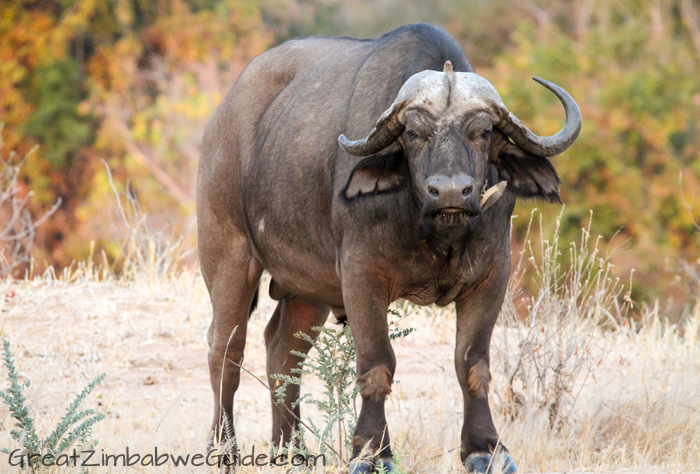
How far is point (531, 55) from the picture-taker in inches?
867

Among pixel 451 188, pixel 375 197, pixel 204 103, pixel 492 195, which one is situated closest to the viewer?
pixel 451 188

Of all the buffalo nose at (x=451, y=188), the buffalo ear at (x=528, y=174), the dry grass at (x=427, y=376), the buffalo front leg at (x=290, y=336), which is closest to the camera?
the buffalo nose at (x=451, y=188)

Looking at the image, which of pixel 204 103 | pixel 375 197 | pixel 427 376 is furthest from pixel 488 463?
pixel 204 103

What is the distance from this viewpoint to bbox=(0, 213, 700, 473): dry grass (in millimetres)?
5891

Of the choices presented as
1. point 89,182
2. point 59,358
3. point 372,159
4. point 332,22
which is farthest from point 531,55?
point 372,159

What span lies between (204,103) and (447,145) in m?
17.6

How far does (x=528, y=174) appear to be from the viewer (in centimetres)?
492

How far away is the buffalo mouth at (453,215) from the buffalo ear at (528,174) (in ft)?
2.13

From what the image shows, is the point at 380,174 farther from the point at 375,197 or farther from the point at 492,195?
the point at 492,195

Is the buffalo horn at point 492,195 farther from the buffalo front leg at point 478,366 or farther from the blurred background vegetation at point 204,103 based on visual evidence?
the blurred background vegetation at point 204,103

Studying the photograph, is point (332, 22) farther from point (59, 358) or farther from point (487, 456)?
point (487, 456)

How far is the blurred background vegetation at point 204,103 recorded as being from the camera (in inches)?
736

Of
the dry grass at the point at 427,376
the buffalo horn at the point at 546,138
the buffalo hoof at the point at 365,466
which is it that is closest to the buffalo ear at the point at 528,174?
the buffalo horn at the point at 546,138

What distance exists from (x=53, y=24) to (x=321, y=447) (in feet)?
65.6
